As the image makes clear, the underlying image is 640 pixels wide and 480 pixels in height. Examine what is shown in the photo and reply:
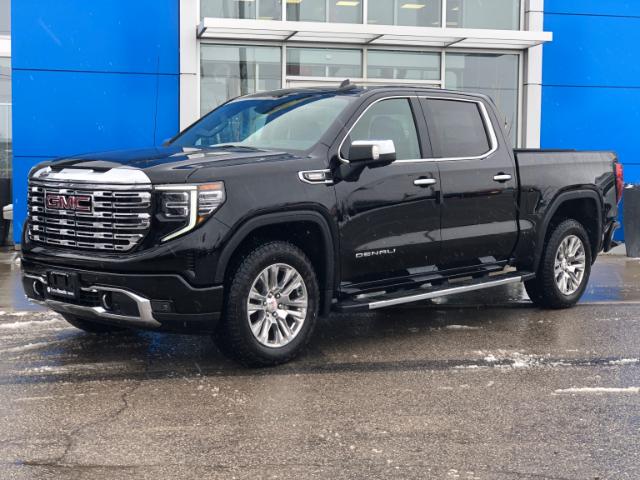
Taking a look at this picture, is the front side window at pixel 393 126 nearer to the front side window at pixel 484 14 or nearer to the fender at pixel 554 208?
the fender at pixel 554 208

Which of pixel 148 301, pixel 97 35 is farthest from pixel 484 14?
pixel 148 301

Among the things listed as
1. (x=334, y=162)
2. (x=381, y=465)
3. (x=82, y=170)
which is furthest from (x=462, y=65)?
(x=381, y=465)

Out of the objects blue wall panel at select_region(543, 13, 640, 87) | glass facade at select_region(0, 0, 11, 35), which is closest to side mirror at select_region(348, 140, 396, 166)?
blue wall panel at select_region(543, 13, 640, 87)

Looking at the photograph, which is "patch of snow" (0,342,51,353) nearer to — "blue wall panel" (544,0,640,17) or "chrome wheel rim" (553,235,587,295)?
"chrome wheel rim" (553,235,587,295)

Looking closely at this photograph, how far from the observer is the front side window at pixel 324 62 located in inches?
542

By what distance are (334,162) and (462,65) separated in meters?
8.82

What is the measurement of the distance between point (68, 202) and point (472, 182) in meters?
3.21

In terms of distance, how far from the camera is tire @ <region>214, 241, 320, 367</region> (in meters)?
5.59

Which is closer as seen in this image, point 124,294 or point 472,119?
point 124,294

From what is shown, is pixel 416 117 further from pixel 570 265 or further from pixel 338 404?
pixel 338 404

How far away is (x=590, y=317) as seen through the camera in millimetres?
8016

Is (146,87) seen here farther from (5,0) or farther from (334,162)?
(334,162)

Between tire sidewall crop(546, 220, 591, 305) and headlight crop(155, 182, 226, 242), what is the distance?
12.7 ft

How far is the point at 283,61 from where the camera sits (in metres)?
13.7
